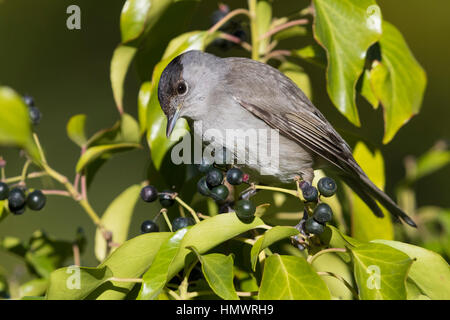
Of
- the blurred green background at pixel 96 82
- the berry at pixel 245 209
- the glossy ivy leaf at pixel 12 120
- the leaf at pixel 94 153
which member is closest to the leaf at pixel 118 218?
the leaf at pixel 94 153

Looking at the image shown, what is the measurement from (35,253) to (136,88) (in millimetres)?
3383

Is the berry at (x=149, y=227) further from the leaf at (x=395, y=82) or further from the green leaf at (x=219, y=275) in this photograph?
the leaf at (x=395, y=82)

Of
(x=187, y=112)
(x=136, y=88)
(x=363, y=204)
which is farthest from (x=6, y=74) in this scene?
(x=363, y=204)

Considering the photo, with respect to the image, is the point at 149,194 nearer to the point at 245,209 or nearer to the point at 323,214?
the point at 245,209

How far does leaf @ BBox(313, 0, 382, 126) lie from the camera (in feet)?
6.47

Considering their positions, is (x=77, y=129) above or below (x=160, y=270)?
above

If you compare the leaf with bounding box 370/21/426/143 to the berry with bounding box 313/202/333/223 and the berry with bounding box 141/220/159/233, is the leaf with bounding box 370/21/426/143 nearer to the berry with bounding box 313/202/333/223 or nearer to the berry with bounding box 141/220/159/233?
the berry with bounding box 313/202/333/223

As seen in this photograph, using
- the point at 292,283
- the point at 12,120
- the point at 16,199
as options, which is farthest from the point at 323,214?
the point at 16,199

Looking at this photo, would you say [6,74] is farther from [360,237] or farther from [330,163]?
[360,237]

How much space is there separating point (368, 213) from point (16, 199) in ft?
4.75

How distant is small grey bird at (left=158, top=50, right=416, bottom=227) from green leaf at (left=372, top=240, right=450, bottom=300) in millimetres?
721

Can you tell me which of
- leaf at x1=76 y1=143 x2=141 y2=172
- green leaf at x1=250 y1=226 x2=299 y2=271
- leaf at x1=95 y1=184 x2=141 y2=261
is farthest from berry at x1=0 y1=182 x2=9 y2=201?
green leaf at x1=250 y1=226 x2=299 y2=271

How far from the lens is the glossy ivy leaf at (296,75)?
243 centimetres

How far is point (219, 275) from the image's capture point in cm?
149
